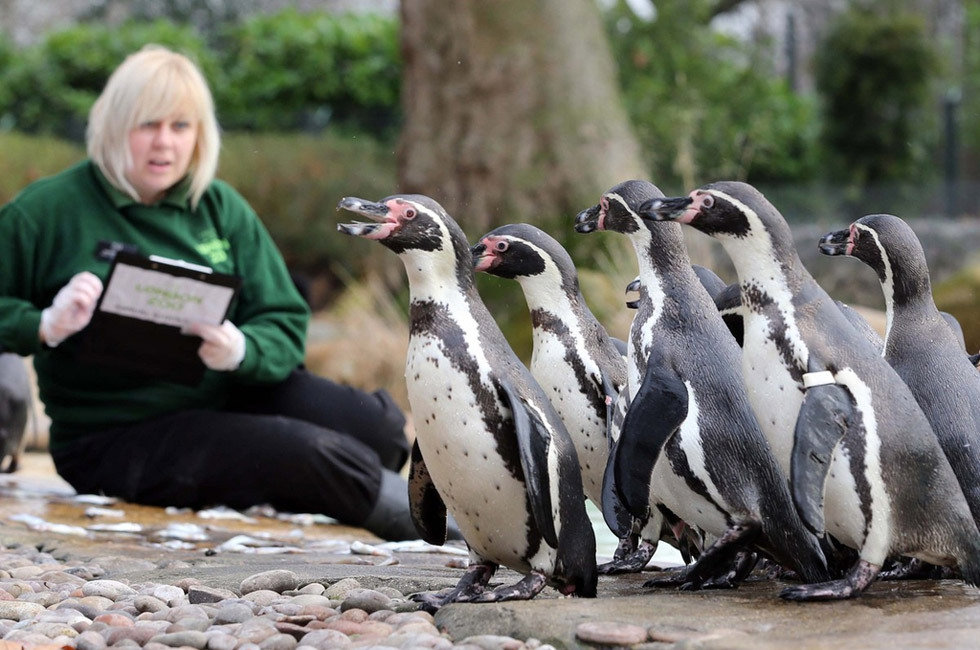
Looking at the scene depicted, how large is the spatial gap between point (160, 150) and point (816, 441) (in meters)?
3.06

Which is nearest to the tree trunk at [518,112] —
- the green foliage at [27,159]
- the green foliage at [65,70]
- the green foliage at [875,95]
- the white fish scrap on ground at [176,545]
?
the green foliage at [27,159]

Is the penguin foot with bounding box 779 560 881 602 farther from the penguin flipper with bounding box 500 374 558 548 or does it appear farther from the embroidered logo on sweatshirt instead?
the embroidered logo on sweatshirt

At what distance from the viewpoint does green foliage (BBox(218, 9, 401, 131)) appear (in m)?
15.4

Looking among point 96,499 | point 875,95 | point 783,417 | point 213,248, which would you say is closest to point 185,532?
point 96,499

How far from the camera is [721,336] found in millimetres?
2719

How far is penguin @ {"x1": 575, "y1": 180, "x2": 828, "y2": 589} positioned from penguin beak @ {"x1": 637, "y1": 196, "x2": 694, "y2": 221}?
118mm

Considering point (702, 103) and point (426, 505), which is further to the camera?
point (702, 103)

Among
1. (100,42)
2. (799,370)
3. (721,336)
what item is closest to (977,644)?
(799,370)

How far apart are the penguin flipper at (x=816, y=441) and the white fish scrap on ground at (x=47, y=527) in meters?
2.54

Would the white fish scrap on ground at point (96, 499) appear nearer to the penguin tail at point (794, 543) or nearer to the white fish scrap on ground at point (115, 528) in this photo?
the white fish scrap on ground at point (115, 528)

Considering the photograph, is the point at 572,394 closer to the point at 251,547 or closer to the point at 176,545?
the point at 251,547

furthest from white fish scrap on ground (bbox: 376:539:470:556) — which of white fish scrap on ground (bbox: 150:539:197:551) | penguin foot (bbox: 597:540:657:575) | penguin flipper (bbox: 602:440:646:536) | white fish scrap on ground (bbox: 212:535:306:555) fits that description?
penguin flipper (bbox: 602:440:646:536)

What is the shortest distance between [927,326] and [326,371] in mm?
6349

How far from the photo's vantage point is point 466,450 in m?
2.54
